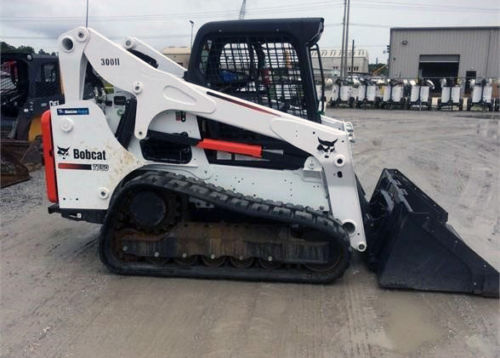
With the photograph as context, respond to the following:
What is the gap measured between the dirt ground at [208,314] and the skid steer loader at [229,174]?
0.67 feet

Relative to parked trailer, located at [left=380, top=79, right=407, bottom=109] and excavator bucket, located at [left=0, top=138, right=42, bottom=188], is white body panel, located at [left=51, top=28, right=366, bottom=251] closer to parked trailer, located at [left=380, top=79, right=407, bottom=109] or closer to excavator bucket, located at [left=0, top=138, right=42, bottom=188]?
excavator bucket, located at [left=0, top=138, right=42, bottom=188]

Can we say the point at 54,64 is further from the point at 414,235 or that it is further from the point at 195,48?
the point at 414,235

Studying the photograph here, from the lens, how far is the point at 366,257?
4.83m

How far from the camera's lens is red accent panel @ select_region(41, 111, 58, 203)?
15.0 ft

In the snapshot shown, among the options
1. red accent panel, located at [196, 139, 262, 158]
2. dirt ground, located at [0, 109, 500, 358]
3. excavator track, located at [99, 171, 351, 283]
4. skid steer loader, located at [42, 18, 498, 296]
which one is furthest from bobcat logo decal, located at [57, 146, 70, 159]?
Answer: red accent panel, located at [196, 139, 262, 158]

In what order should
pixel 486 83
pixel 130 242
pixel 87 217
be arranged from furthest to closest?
pixel 486 83 < pixel 87 217 < pixel 130 242

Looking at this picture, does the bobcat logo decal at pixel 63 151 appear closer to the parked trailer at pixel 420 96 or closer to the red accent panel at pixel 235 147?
the red accent panel at pixel 235 147

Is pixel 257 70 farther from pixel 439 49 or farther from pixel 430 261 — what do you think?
pixel 439 49

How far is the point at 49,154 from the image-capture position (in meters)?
4.65

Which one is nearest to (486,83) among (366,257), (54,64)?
(54,64)

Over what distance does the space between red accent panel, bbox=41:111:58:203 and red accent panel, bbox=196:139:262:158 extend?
140 centimetres

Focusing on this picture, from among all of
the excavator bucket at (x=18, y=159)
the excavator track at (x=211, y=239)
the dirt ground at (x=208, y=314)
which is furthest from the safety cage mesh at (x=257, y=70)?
the excavator bucket at (x=18, y=159)

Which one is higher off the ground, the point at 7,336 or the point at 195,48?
the point at 195,48

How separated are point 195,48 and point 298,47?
36.4 inches
